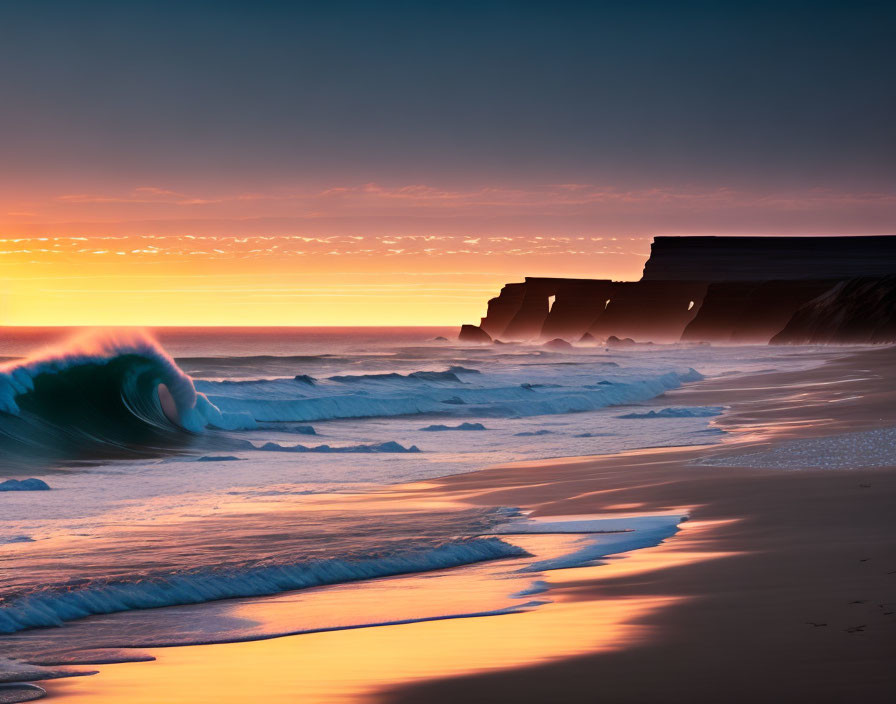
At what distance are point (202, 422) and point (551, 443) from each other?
304 inches

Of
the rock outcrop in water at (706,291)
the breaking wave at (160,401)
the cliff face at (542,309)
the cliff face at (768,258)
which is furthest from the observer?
the cliff face at (542,309)

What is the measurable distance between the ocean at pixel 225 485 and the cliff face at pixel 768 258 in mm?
78903

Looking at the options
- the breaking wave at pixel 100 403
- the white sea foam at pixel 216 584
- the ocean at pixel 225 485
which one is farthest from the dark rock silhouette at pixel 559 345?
the white sea foam at pixel 216 584

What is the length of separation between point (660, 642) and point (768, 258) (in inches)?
4235

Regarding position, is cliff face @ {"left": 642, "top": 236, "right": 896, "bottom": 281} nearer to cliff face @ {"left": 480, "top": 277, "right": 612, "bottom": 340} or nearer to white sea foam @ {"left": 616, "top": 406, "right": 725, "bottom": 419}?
cliff face @ {"left": 480, "top": 277, "right": 612, "bottom": 340}

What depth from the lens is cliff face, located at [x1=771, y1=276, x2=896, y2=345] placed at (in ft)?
246

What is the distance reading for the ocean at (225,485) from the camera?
→ 5.93 m

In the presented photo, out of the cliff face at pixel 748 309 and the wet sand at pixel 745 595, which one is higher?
the cliff face at pixel 748 309

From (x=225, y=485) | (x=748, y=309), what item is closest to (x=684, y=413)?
(x=225, y=485)

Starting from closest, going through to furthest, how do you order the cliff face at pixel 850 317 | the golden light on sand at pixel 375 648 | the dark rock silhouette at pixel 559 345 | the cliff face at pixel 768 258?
1. the golden light on sand at pixel 375 648
2. the cliff face at pixel 850 317
3. the dark rock silhouette at pixel 559 345
4. the cliff face at pixel 768 258

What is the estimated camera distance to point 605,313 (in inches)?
4478

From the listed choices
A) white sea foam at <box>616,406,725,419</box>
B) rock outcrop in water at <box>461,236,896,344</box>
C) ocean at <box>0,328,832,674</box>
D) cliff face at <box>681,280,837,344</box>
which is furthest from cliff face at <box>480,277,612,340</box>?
white sea foam at <box>616,406,725,419</box>

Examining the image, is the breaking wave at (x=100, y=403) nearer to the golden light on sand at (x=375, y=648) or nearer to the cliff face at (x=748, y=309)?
the golden light on sand at (x=375, y=648)

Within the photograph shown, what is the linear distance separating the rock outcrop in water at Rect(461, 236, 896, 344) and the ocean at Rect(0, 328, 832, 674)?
66957 millimetres
